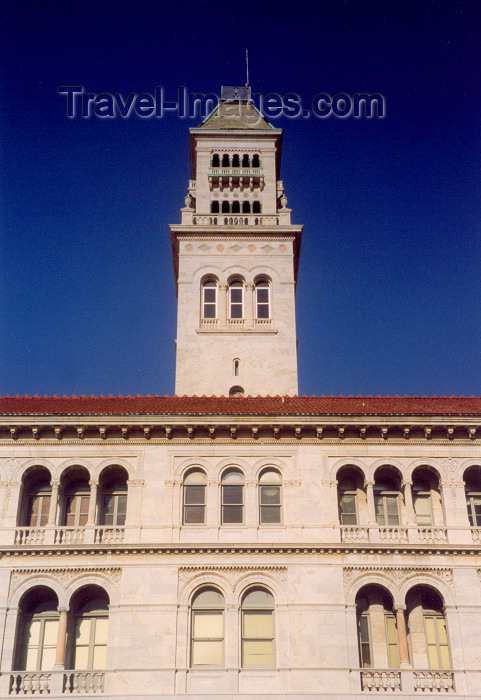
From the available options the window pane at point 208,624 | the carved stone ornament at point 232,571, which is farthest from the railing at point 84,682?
the carved stone ornament at point 232,571

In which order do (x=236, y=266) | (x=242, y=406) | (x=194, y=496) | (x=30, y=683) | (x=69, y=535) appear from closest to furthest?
(x=30, y=683) → (x=69, y=535) → (x=194, y=496) → (x=242, y=406) → (x=236, y=266)

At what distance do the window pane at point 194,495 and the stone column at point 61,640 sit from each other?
18.5 ft

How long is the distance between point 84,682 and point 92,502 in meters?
6.00

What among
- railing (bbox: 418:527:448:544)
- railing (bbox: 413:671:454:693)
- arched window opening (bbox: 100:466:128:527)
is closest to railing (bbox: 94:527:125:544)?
arched window opening (bbox: 100:466:128:527)

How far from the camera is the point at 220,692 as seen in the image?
25.4m

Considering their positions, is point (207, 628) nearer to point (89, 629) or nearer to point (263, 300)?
point (89, 629)

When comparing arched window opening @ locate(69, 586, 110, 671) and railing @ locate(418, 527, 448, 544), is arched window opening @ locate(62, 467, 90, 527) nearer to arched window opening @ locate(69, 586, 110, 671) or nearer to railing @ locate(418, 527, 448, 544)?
arched window opening @ locate(69, 586, 110, 671)

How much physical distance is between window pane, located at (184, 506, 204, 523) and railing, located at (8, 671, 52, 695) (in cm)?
685

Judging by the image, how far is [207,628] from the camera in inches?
1049

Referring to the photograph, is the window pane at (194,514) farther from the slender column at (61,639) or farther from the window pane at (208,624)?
the slender column at (61,639)

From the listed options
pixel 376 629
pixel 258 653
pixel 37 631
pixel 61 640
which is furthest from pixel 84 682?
pixel 376 629

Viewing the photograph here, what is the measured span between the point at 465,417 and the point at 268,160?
1007 inches

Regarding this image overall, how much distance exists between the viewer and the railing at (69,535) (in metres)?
27.4

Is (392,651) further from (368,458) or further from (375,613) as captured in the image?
(368,458)
